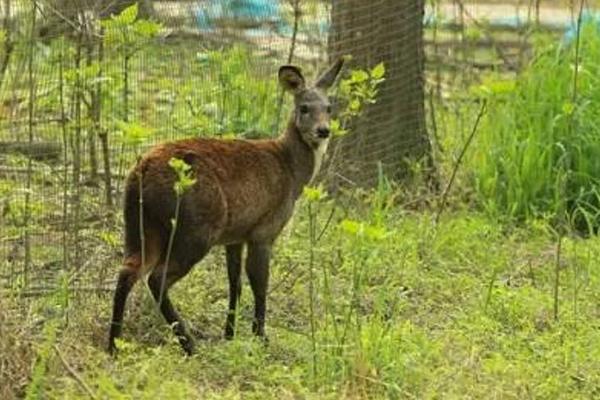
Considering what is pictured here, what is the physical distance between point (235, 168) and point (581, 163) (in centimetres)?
338

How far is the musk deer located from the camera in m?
7.07

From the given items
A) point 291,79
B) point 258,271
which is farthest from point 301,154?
point 258,271

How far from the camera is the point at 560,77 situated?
1067 cm

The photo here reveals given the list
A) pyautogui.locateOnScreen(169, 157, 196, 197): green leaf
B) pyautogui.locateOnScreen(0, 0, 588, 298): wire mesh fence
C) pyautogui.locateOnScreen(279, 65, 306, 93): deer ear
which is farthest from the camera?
pyautogui.locateOnScreen(279, 65, 306, 93): deer ear

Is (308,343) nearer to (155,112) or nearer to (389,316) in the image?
(389,316)

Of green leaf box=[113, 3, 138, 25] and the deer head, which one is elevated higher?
green leaf box=[113, 3, 138, 25]

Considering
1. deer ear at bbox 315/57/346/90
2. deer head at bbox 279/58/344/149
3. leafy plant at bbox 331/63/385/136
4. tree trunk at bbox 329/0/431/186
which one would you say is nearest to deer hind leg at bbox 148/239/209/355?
leafy plant at bbox 331/63/385/136

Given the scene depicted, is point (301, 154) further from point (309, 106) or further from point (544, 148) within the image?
point (544, 148)

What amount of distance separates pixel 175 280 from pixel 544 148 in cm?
373

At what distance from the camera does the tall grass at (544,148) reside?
10.2 m

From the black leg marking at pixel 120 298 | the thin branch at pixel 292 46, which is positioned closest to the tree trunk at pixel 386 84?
the thin branch at pixel 292 46

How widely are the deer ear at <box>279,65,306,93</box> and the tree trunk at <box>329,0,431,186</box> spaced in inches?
66.0

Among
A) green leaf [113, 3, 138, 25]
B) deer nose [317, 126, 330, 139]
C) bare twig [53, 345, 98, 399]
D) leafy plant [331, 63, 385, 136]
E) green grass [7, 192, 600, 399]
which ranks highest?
green leaf [113, 3, 138, 25]

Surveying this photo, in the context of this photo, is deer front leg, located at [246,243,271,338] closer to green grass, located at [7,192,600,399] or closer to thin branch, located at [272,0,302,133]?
green grass, located at [7,192,600,399]
